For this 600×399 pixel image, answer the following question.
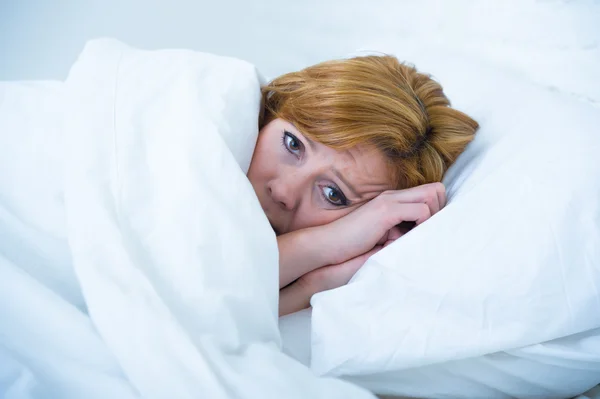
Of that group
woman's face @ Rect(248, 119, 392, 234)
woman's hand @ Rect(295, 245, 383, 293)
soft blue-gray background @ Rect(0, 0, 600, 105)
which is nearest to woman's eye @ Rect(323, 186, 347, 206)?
woman's face @ Rect(248, 119, 392, 234)

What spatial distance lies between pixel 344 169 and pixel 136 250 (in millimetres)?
367

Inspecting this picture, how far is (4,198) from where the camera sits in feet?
2.31

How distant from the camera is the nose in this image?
0.81 meters

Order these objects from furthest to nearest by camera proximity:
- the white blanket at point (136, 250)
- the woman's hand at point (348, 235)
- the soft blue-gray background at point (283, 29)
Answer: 1. the soft blue-gray background at point (283, 29)
2. the woman's hand at point (348, 235)
3. the white blanket at point (136, 250)

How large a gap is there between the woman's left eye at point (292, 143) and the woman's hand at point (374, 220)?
143 mm

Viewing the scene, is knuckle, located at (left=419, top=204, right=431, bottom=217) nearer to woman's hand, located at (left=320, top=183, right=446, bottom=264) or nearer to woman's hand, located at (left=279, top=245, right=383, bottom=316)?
woman's hand, located at (left=320, top=183, right=446, bottom=264)

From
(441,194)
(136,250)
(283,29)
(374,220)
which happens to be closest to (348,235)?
(374,220)

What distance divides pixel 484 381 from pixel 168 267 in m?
0.45

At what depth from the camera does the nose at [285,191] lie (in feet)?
2.66

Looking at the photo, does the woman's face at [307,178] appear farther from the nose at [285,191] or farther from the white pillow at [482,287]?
the white pillow at [482,287]

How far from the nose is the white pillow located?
0.19m

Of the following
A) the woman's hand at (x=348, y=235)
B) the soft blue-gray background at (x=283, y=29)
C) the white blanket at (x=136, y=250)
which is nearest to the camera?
the white blanket at (x=136, y=250)

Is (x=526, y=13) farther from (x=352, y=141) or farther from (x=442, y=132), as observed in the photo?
(x=352, y=141)

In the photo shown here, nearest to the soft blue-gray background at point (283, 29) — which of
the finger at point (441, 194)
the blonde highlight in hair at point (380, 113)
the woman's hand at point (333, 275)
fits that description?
the blonde highlight in hair at point (380, 113)
